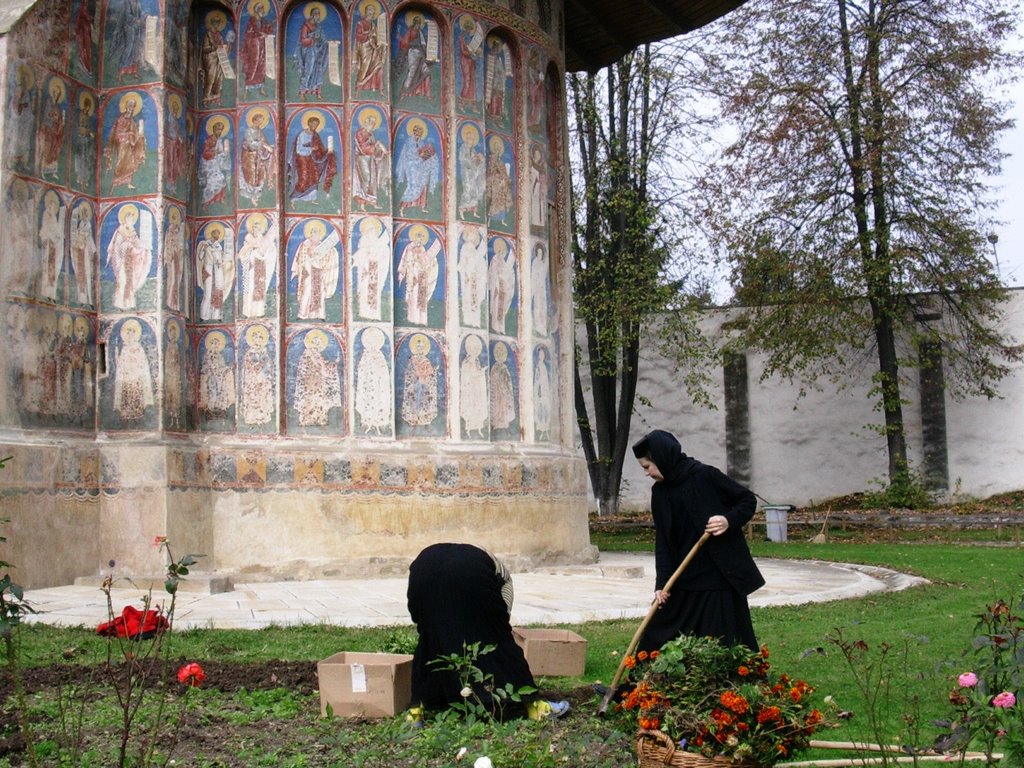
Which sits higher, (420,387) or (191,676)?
(420,387)

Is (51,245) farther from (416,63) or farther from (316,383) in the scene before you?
(416,63)

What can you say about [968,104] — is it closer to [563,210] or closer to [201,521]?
[563,210]

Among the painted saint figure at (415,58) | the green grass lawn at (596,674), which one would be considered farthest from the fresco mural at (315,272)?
the green grass lawn at (596,674)

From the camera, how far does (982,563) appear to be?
616 inches

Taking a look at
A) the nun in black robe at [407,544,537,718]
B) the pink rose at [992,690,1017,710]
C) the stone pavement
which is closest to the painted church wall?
the stone pavement

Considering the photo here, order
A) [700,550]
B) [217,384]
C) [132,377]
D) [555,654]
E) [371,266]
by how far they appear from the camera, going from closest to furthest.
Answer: [700,550]
[555,654]
[132,377]
[217,384]
[371,266]

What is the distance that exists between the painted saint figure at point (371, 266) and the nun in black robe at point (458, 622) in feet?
26.9

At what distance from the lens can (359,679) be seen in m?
6.20

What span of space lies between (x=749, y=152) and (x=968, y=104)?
444 cm

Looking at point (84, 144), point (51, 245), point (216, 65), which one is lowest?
Result: point (51, 245)

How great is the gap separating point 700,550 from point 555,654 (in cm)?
132

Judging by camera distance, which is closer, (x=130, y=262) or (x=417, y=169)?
(x=130, y=262)

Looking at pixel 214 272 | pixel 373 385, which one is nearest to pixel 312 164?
pixel 214 272

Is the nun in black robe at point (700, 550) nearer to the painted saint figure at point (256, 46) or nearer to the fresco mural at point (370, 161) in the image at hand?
the fresco mural at point (370, 161)
